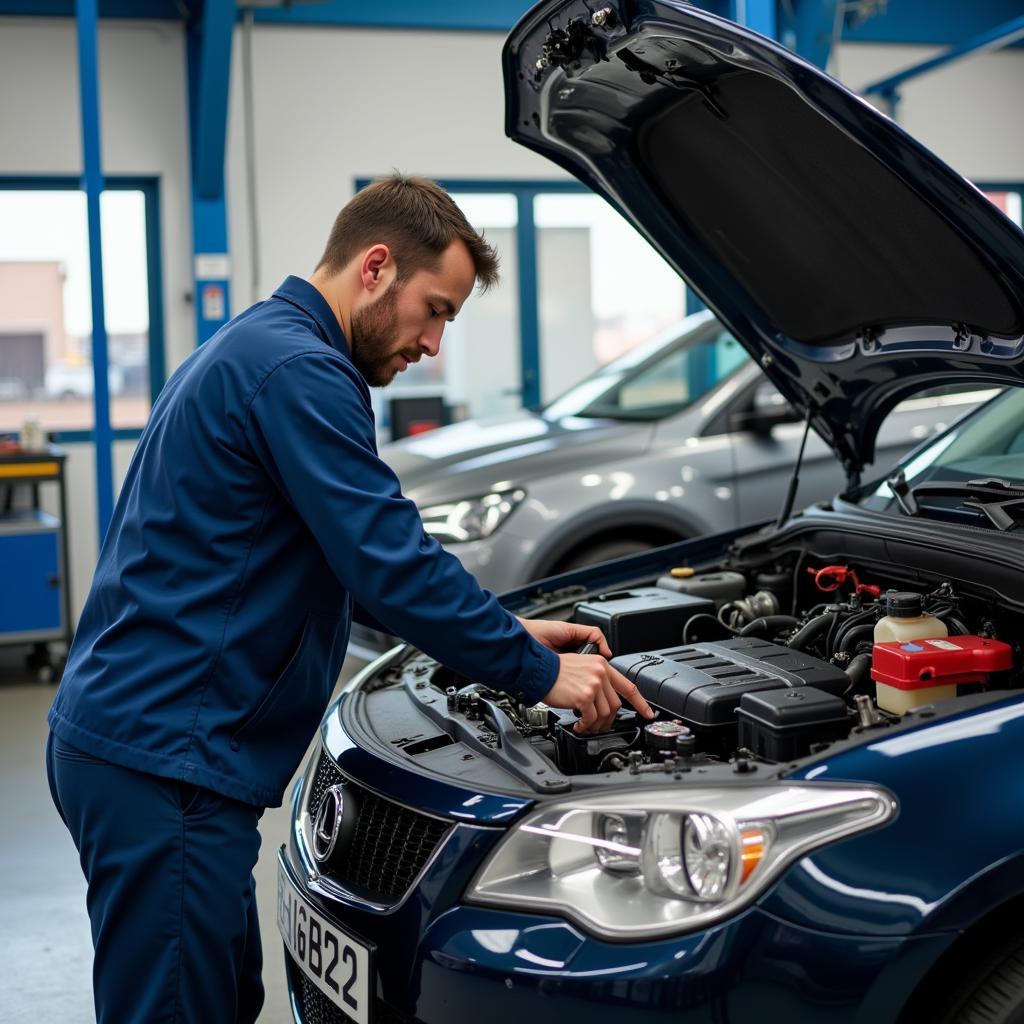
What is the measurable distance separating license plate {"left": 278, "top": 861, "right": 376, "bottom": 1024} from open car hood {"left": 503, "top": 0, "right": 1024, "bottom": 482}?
1320mm

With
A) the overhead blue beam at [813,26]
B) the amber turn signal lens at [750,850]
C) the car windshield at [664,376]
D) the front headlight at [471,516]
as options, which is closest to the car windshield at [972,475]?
the amber turn signal lens at [750,850]

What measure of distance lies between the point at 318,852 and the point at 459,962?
0.43 m

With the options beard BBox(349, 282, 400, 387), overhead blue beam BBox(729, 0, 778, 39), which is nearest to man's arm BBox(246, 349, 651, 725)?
beard BBox(349, 282, 400, 387)

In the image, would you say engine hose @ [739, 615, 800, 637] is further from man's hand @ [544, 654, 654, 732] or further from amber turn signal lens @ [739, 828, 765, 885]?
amber turn signal lens @ [739, 828, 765, 885]

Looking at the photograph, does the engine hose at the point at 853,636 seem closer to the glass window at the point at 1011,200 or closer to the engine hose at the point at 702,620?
the engine hose at the point at 702,620

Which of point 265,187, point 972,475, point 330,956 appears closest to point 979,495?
point 972,475

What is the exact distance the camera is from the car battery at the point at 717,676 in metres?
1.87

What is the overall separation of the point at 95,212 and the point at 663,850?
15.0ft

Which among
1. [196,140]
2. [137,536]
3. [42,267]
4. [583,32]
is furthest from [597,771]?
[42,267]

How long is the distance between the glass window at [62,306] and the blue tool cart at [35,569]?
161 cm

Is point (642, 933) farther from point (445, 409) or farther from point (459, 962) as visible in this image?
point (445, 409)

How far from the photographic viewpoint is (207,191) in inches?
274

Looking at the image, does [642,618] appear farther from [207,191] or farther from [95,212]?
[207,191]

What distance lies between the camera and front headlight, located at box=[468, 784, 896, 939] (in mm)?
1450
